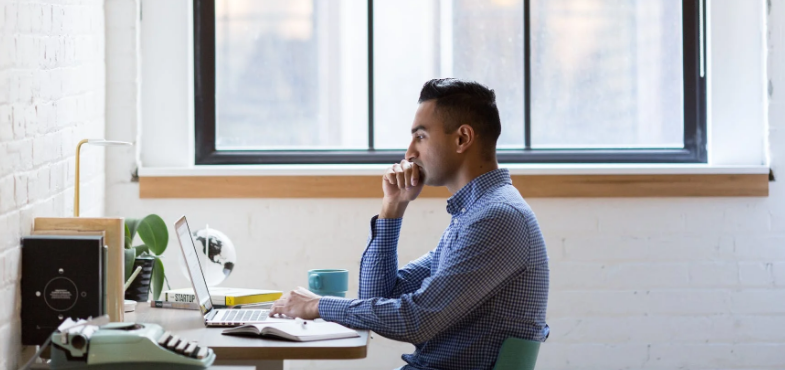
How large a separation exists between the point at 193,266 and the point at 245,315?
17 centimetres

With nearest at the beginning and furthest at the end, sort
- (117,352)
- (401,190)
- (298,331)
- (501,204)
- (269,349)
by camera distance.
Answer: (117,352)
(269,349)
(298,331)
(501,204)
(401,190)

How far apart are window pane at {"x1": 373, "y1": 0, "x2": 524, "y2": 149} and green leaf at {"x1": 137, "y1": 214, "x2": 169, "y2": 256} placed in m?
1.05

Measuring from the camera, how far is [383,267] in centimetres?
221

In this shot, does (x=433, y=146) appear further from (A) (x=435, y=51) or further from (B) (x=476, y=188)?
(A) (x=435, y=51)

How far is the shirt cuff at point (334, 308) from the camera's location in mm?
1930

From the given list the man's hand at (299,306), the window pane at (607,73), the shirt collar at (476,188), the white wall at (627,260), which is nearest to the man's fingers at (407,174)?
the shirt collar at (476,188)

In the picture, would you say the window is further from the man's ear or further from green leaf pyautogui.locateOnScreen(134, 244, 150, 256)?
the man's ear

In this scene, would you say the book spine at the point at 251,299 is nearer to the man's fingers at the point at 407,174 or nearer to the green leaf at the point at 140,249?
the green leaf at the point at 140,249

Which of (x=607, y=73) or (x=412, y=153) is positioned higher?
(x=607, y=73)

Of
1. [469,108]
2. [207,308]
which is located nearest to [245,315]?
[207,308]

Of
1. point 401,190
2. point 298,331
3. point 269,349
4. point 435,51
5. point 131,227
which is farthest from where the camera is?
point 435,51

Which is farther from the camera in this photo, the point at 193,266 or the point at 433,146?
the point at 433,146

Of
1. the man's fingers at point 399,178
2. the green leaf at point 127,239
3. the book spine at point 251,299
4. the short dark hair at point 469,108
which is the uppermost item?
the short dark hair at point 469,108

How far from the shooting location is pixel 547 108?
325cm
